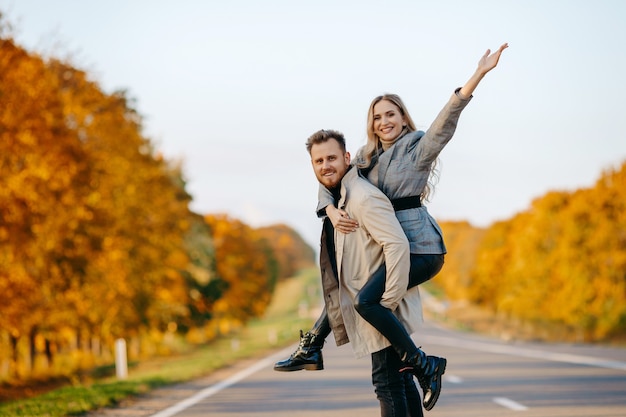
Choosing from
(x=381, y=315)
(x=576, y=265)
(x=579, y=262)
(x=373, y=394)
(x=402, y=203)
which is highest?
(x=579, y=262)

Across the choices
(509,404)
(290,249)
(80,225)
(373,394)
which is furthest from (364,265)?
(290,249)

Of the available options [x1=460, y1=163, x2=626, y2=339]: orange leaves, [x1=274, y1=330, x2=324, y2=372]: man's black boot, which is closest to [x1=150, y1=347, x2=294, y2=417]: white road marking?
[x1=274, y1=330, x2=324, y2=372]: man's black boot

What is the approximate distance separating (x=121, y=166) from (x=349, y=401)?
869 inches

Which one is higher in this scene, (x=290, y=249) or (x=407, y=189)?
(x=290, y=249)

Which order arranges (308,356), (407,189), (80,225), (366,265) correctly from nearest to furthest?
(366,265)
(407,189)
(308,356)
(80,225)

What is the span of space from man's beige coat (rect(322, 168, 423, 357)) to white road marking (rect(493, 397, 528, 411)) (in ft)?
15.6

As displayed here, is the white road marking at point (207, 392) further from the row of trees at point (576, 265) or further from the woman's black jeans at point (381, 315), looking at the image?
the row of trees at point (576, 265)

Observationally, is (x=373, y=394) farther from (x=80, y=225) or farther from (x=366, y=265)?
(x=80, y=225)

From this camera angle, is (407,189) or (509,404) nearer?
(407,189)

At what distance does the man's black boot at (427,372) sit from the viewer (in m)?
5.11

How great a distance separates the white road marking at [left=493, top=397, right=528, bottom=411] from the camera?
9.72 meters

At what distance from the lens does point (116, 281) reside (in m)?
30.3

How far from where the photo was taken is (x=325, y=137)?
17.4 ft

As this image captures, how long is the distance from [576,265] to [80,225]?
35290 mm
